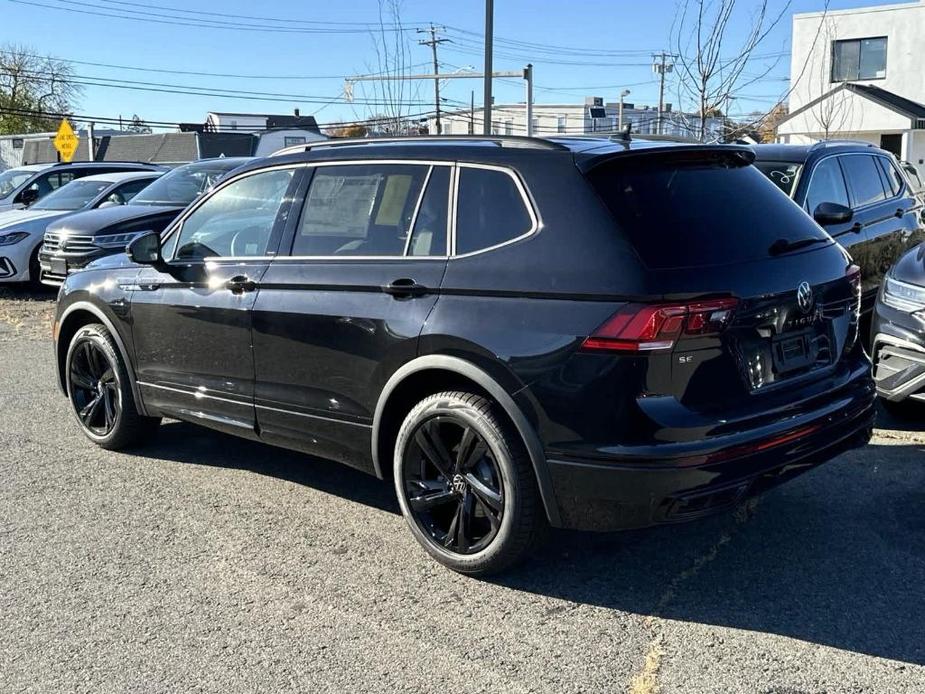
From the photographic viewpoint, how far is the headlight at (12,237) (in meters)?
13.4

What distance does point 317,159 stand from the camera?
15.6 feet

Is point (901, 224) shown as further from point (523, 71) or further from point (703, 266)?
point (523, 71)

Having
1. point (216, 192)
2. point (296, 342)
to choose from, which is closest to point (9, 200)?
point (216, 192)

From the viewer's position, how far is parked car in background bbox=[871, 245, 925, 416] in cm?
557

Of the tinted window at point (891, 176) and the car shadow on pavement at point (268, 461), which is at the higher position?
the tinted window at point (891, 176)

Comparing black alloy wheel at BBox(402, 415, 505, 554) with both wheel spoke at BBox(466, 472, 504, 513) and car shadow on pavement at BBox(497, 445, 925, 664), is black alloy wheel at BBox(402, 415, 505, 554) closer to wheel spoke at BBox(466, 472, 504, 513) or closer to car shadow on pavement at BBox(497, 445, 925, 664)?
wheel spoke at BBox(466, 472, 504, 513)

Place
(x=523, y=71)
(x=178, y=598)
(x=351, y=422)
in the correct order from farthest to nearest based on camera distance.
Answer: (x=523, y=71), (x=351, y=422), (x=178, y=598)

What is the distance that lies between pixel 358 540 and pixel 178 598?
0.91 meters

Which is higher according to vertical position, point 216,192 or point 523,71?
point 523,71

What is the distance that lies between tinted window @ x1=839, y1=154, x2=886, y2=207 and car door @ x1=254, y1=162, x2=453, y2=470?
199 inches

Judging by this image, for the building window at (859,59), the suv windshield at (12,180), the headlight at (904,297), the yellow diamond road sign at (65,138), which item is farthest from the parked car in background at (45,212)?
the building window at (859,59)

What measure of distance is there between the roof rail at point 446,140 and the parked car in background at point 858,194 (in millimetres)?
3538

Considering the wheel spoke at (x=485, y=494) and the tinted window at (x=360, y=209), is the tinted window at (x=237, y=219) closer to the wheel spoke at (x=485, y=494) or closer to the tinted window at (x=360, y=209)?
the tinted window at (x=360, y=209)

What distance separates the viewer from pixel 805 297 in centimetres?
383
